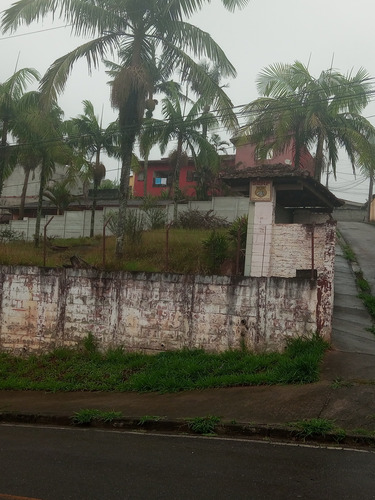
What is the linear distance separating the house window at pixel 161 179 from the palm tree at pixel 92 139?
10560 millimetres

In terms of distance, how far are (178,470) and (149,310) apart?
527cm

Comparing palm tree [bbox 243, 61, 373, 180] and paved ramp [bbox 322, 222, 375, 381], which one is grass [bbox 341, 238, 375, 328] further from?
palm tree [bbox 243, 61, 373, 180]

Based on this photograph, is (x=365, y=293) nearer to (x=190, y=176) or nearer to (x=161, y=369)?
(x=161, y=369)

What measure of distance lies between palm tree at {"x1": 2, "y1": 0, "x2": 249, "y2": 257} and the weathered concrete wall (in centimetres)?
227

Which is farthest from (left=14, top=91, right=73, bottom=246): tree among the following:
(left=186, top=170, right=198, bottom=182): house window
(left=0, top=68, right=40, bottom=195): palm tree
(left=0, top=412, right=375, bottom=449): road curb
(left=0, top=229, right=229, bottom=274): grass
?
(left=186, top=170, right=198, bottom=182): house window

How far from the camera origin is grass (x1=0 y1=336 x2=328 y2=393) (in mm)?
8258

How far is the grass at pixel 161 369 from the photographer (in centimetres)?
826

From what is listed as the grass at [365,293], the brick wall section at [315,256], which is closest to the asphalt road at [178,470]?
the brick wall section at [315,256]

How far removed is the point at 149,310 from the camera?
402 inches

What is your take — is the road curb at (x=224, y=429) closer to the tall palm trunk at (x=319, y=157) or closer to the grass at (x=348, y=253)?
the grass at (x=348, y=253)

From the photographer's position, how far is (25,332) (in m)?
11.3

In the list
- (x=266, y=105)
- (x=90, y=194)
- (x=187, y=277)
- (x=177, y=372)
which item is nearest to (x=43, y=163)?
(x=266, y=105)

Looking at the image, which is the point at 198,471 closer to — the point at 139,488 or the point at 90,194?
the point at 139,488

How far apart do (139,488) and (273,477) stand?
4.28 feet
